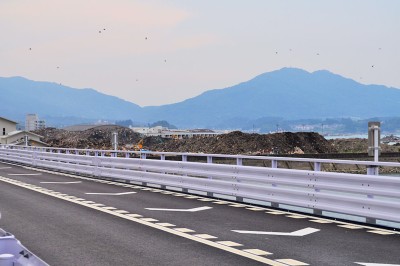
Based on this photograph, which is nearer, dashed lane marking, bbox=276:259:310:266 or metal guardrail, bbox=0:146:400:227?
dashed lane marking, bbox=276:259:310:266

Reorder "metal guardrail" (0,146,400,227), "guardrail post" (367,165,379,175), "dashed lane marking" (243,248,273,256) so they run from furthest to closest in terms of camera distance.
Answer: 1. "guardrail post" (367,165,379,175)
2. "metal guardrail" (0,146,400,227)
3. "dashed lane marking" (243,248,273,256)

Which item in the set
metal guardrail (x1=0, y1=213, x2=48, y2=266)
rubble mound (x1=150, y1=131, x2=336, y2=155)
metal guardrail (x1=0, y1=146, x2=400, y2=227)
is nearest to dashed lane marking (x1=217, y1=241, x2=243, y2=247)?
metal guardrail (x1=0, y1=146, x2=400, y2=227)

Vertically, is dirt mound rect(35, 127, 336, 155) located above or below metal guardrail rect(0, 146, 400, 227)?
above

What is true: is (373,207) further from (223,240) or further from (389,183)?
(223,240)

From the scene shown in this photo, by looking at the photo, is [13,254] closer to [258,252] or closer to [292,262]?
[292,262]

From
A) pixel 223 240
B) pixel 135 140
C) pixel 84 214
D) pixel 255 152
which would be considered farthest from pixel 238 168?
pixel 135 140

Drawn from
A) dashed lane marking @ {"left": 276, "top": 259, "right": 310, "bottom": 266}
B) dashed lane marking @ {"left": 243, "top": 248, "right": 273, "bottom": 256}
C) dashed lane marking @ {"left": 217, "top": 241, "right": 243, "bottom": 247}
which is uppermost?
dashed lane marking @ {"left": 217, "top": 241, "right": 243, "bottom": 247}

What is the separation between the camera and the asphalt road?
9.21 m

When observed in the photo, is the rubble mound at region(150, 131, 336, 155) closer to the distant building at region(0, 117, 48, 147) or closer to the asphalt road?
the distant building at region(0, 117, 48, 147)

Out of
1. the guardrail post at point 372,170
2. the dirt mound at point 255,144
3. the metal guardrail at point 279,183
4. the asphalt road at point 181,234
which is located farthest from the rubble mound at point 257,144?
the guardrail post at point 372,170

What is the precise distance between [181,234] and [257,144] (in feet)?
306

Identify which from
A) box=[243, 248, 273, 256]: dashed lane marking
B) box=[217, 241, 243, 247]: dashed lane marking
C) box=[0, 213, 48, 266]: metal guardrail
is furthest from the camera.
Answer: box=[217, 241, 243, 247]: dashed lane marking

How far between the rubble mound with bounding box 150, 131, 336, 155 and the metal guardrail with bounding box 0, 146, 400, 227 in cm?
7538

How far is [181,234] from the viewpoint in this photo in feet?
37.8
